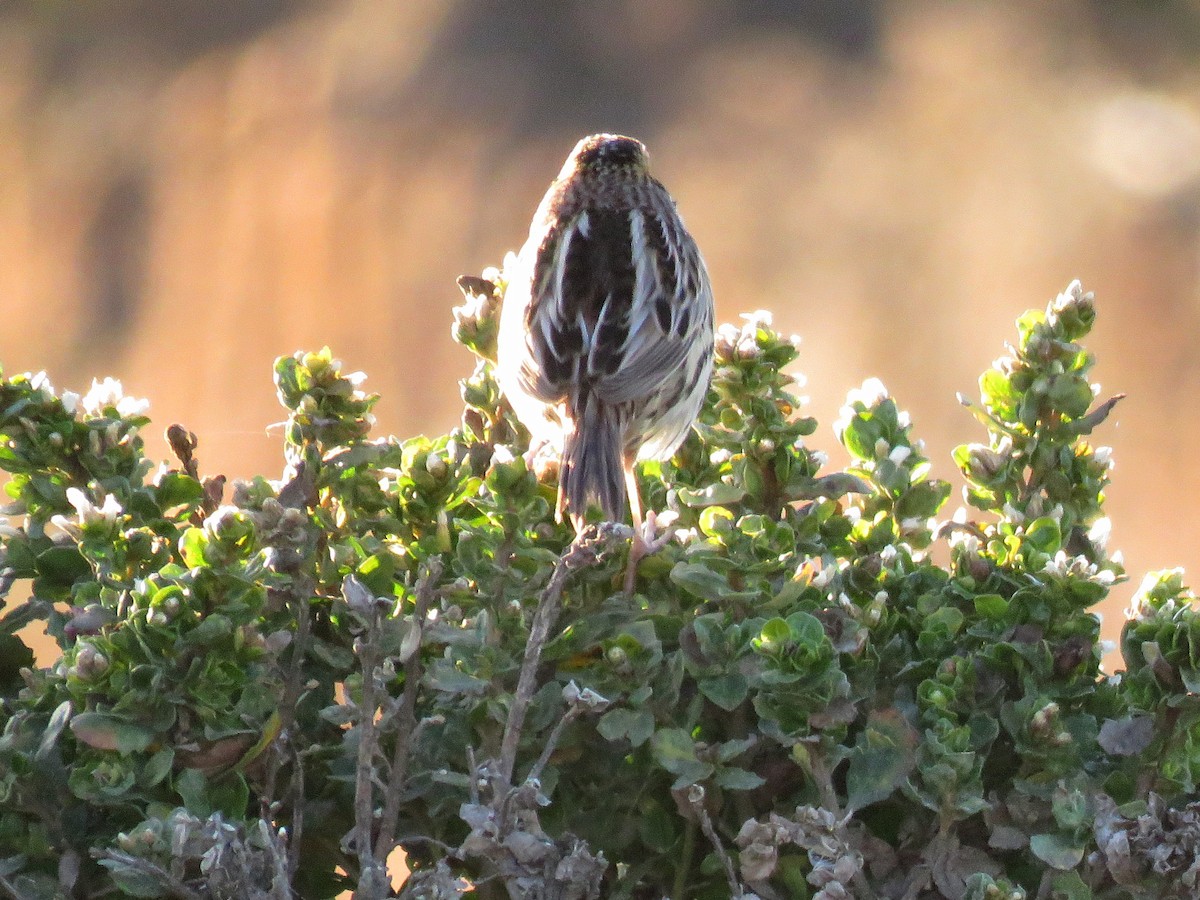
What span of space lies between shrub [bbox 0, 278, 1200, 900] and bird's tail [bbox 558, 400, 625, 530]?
0.28m

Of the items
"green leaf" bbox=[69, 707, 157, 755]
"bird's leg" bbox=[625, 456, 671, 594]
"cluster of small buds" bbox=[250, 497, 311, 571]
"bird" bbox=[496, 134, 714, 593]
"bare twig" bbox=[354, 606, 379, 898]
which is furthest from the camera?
"bird" bbox=[496, 134, 714, 593]

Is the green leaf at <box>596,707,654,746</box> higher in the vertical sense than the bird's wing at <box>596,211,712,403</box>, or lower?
lower

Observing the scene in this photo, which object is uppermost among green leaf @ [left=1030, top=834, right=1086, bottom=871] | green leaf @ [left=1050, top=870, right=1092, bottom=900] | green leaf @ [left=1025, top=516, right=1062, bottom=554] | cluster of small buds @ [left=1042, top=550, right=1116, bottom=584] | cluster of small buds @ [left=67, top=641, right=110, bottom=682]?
green leaf @ [left=1025, top=516, right=1062, bottom=554]

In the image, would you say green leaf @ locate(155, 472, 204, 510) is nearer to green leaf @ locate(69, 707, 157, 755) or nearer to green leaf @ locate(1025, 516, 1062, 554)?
green leaf @ locate(69, 707, 157, 755)

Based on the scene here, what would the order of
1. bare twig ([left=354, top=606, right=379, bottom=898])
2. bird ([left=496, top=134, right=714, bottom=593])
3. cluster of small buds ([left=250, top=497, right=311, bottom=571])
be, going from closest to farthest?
bare twig ([left=354, top=606, right=379, bottom=898]), cluster of small buds ([left=250, top=497, right=311, bottom=571]), bird ([left=496, top=134, right=714, bottom=593])

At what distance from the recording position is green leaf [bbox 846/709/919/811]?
51.0 inches

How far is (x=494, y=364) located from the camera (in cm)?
187

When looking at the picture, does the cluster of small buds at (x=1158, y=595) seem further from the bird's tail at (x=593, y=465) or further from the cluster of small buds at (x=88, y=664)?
the cluster of small buds at (x=88, y=664)

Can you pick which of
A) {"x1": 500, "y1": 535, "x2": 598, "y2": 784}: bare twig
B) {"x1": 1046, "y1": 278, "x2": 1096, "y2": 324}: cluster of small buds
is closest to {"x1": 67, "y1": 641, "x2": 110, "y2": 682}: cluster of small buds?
{"x1": 500, "y1": 535, "x2": 598, "y2": 784}: bare twig

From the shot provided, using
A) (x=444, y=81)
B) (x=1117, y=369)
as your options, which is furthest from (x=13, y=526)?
(x=1117, y=369)

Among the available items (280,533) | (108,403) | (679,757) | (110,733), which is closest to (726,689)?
(679,757)

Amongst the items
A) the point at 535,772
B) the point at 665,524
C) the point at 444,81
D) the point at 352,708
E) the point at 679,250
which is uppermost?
the point at 444,81

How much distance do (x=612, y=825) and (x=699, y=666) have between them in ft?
0.53

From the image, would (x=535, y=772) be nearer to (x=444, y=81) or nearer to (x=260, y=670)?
(x=260, y=670)
